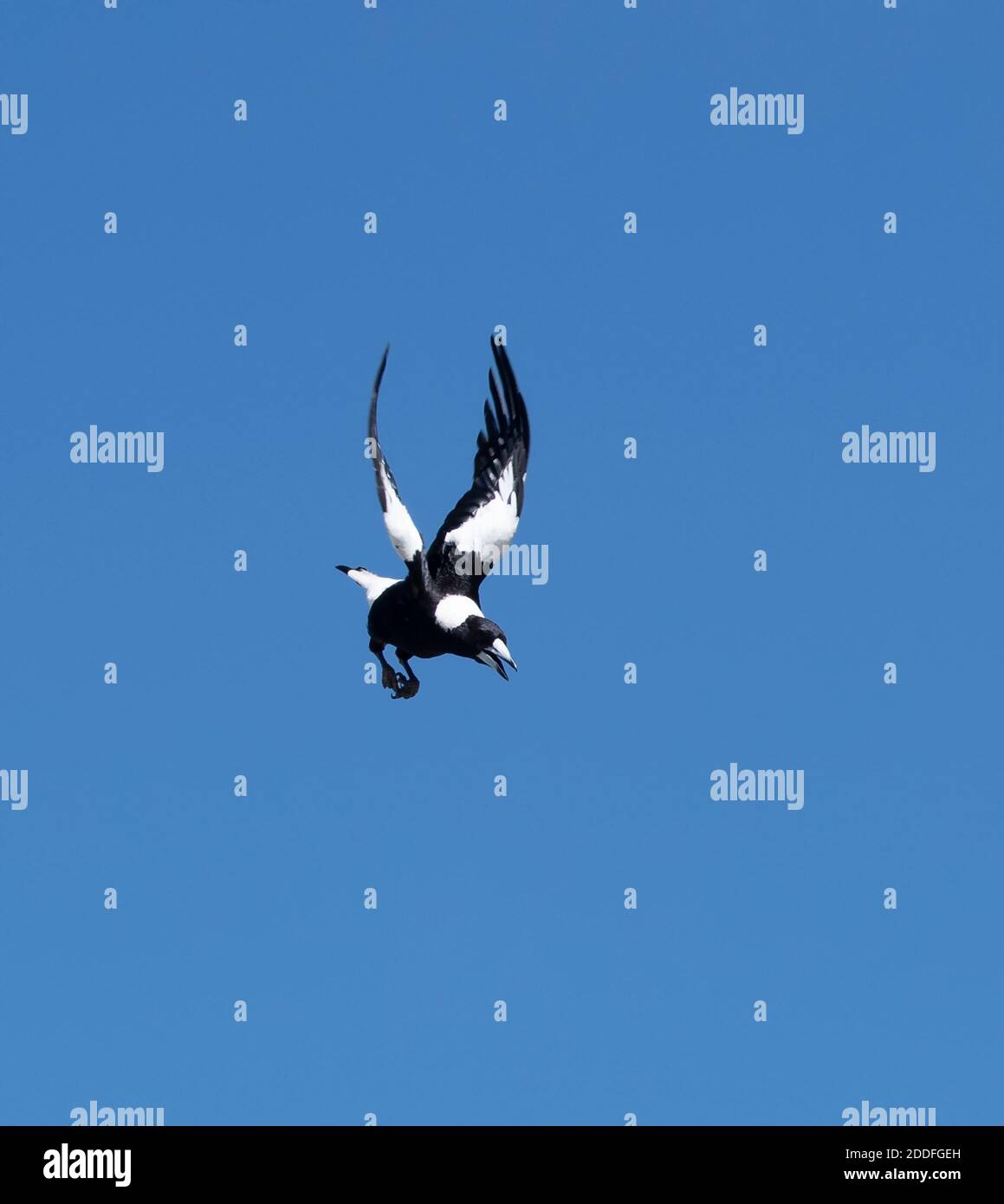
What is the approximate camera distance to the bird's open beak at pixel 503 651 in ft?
85.2

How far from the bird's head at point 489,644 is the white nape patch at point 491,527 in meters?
2.36

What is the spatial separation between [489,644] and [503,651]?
210 millimetres

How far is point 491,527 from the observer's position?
28.8 meters

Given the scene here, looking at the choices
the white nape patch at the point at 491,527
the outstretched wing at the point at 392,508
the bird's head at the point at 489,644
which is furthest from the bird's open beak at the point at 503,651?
the white nape patch at the point at 491,527

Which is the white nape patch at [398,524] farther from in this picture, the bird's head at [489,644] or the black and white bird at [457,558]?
the bird's head at [489,644]

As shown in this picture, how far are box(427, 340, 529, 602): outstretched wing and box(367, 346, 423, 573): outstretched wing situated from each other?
4.06ft

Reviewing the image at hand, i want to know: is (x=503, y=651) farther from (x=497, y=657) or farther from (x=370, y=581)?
(x=370, y=581)

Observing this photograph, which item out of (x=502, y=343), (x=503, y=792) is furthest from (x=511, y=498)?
(x=503, y=792)

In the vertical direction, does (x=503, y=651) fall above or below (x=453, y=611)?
below

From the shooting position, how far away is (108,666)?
37156 millimetres

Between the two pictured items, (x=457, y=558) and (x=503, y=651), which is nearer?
(x=503, y=651)

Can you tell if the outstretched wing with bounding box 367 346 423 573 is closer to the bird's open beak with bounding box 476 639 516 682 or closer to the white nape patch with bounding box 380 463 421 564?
the white nape patch with bounding box 380 463 421 564

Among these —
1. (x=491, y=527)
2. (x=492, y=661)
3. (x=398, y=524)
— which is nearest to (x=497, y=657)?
(x=492, y=661)

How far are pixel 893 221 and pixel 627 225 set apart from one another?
5.76 m
